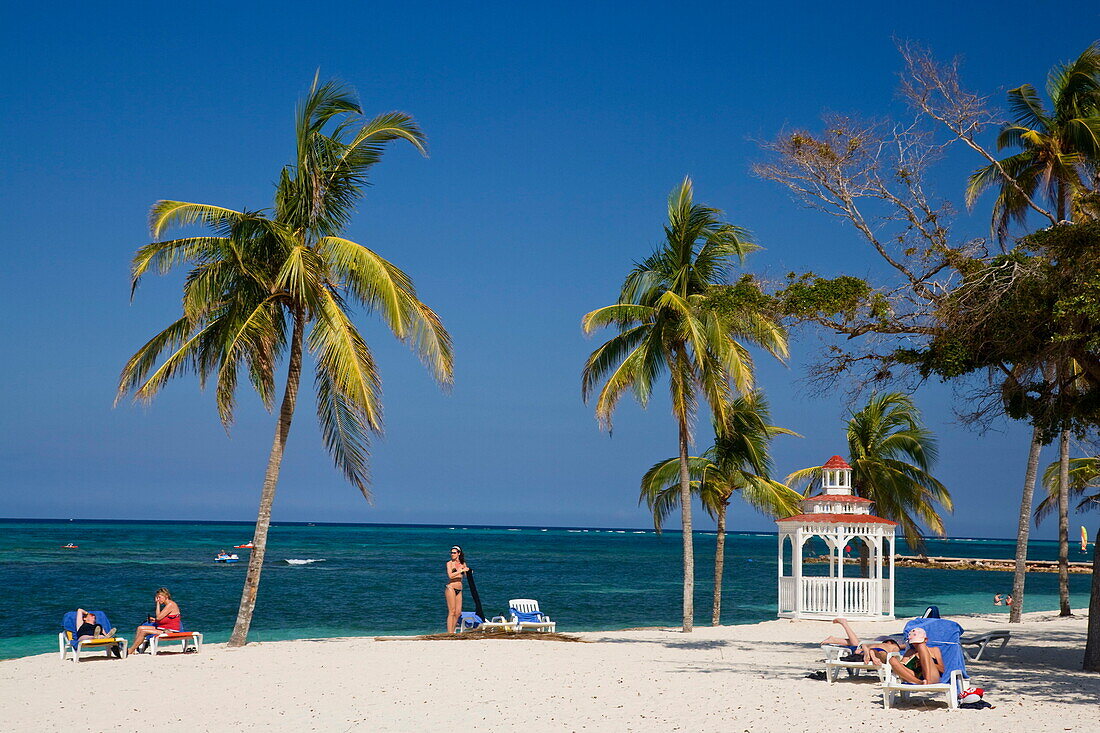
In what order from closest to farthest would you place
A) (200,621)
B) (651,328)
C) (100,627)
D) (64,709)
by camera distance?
1. (64,709)
2. (100,627)
3. (651,328)
4. (200,621)

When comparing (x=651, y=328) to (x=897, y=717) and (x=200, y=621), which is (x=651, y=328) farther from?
(x=200, y=621)

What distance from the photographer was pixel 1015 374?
40.8 ft

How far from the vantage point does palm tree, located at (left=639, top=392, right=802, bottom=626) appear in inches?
877

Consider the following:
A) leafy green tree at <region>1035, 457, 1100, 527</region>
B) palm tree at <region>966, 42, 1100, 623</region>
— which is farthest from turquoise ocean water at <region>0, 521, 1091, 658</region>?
palm tree at <region>966, 42, 1100, 623</region>

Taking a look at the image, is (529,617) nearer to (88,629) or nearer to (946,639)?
(88,629)

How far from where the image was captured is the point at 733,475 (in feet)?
74.9

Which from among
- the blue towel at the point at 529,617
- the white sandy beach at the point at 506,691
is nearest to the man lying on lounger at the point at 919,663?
the white sandy beach at the point at 506,691

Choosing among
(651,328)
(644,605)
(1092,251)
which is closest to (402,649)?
(651,328)

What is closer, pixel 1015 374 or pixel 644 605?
pixel 1015 374

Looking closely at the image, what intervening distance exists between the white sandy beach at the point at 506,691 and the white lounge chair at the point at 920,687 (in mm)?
149

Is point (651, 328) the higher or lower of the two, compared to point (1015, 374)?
higher

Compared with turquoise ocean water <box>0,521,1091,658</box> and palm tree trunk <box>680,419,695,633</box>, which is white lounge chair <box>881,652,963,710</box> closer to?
palm tree trunk <box>680,419,695,633</box>

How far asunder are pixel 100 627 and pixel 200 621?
18.9m

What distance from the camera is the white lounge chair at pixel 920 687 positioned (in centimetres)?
941
